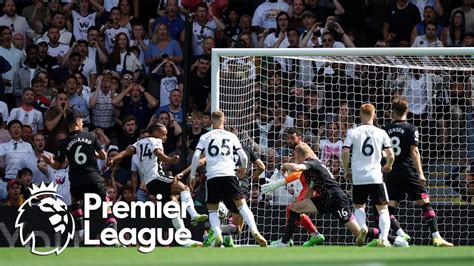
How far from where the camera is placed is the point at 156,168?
17.2m

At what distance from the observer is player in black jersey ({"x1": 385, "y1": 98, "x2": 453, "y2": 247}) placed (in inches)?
614

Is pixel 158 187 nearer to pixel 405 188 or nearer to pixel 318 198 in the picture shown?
pixel 318 198

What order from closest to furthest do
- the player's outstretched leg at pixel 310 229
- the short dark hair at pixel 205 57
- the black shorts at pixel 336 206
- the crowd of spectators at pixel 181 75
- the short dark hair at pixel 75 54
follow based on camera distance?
the black shorts at pixel 336 206 → the player's outstretched leg at pixel 310 229 → the crowd of spectators at pixel 181 75 → the short dark hair at pixel 205 57 → the short dark hair at pixel 75 54

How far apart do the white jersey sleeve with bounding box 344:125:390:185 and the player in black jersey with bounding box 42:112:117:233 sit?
134 inches

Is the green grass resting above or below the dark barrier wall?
above

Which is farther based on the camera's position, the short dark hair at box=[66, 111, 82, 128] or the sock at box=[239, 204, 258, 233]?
the short dark hair at box=[66, 111, 82, 128]

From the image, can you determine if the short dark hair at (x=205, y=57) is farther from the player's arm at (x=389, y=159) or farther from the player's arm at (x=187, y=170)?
the player's arm at (x=389, y=159)

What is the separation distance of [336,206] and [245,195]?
160 cm

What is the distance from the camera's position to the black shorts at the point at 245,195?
1562 cm

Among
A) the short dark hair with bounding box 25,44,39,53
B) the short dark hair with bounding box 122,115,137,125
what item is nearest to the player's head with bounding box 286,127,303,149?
the short dark hair with bounding box 122,115,137,125

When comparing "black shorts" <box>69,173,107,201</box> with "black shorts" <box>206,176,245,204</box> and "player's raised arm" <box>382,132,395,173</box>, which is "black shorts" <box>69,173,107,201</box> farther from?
"player's raised arm" <box>382,132,395,173</box>

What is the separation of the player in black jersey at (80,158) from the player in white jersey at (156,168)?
0.38 metres

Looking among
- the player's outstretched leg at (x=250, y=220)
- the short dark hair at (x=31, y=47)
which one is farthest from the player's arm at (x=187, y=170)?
the short dark hair at (x=31, y=47)

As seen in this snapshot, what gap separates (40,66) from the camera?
2098cm
